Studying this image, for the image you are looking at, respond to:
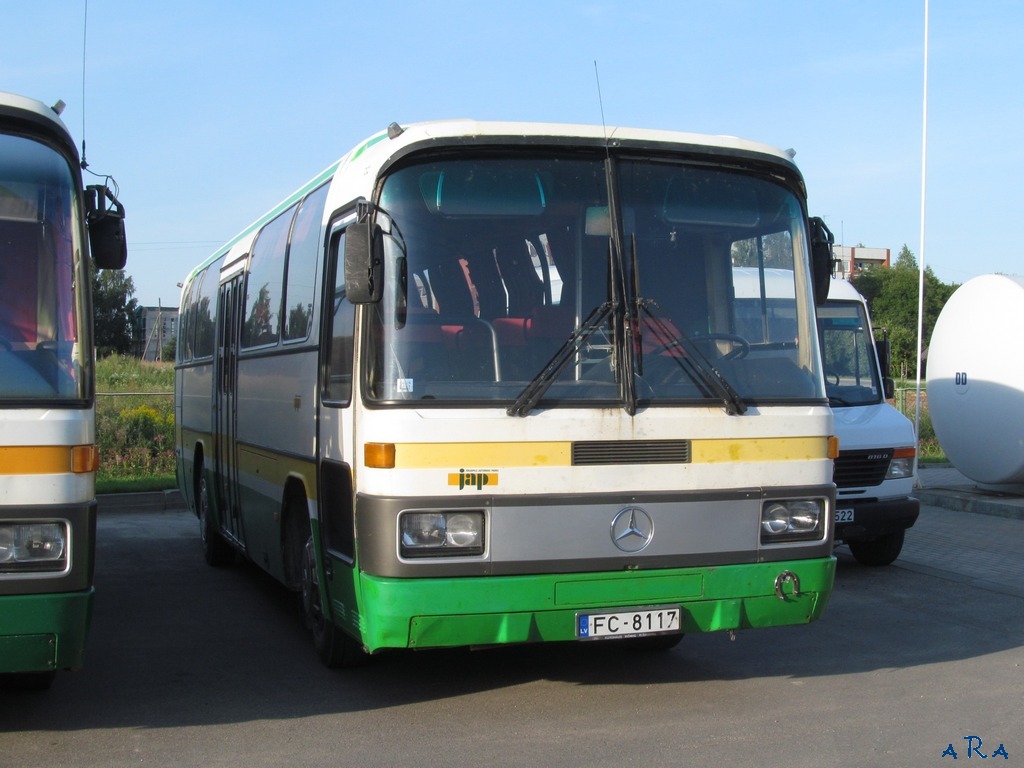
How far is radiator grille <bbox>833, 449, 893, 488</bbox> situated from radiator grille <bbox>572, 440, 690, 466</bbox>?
554 centimetres

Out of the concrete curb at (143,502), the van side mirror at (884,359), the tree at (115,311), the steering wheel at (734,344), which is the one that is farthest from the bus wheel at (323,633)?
the tree at (115,311)

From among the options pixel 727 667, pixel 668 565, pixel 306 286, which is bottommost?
pixel 727 667

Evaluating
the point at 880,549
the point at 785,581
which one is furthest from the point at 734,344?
the point at 880,549

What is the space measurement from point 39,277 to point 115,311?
53939 millimetres

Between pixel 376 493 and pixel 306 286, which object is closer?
pixel 376 493

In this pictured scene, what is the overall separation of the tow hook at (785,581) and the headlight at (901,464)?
5436 millimetres

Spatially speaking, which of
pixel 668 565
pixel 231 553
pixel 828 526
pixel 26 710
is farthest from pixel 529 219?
pixel 231 553

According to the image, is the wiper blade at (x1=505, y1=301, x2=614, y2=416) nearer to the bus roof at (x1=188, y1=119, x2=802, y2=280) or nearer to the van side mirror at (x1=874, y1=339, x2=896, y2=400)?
the bus roof at (x1=188, y1=119, x2=802, y2=280)

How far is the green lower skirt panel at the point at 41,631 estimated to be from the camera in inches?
212

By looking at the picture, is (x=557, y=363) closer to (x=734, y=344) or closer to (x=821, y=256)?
(x=734, y=344)

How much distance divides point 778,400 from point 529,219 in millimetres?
1666

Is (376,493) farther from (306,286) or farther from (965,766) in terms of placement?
(965,766)

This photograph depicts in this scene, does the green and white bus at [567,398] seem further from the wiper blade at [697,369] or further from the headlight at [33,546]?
the headlight at [33,546]

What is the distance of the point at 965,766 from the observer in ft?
18.5
